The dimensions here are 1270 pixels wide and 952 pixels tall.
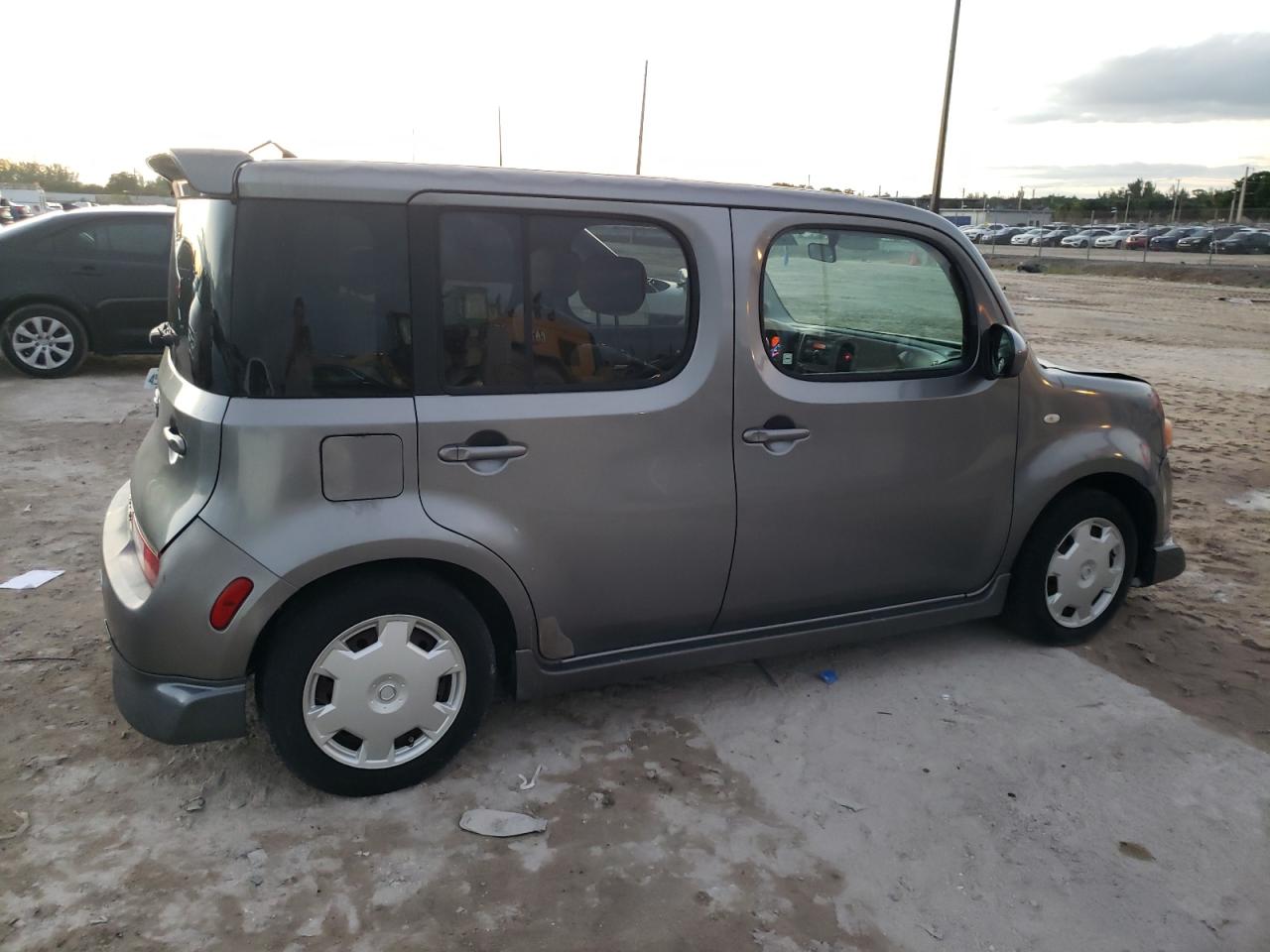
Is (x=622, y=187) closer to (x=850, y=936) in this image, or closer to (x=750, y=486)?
(x=750, y=486)

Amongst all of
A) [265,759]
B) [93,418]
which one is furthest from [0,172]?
[265,759]

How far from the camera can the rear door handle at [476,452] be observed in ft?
9.75

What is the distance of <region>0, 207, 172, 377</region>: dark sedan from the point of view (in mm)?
9398

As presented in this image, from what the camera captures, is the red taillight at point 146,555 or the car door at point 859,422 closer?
the red taillight at point 146,555

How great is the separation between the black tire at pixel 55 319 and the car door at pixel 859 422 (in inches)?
332

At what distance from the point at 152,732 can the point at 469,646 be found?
3.07ft

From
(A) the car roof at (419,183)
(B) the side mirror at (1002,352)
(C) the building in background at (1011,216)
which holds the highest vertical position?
(C) the building in background at (1011,216)

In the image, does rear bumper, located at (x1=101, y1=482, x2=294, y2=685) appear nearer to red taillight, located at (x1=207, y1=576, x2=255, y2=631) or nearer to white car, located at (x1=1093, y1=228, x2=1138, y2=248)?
red taillight, located at (x1=207, y1=576, x2=255, y2=631)

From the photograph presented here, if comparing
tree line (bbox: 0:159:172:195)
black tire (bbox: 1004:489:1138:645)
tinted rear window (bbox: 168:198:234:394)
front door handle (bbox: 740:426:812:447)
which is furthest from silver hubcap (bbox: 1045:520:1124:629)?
tree line (bbox: 0:159:172:195)

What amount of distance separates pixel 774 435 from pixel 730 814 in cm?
126

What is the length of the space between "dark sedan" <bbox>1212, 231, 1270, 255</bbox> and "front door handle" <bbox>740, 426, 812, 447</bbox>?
49.5 meters

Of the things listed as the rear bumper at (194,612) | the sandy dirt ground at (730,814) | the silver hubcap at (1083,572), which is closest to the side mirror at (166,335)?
the rear bumper at (194,612)

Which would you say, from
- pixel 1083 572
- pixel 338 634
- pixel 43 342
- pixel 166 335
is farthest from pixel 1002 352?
pixel 43 342

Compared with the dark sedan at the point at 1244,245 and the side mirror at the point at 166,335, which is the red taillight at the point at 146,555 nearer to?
the side mirror at the point at 166,335
